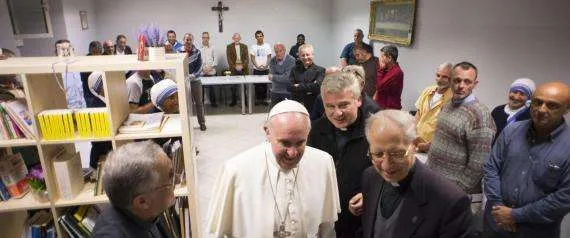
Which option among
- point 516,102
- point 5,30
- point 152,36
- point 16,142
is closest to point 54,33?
point 5,30

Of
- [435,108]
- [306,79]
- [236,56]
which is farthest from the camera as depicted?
[236,56]

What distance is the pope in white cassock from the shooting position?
5.41ft

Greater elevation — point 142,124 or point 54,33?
point 54,33

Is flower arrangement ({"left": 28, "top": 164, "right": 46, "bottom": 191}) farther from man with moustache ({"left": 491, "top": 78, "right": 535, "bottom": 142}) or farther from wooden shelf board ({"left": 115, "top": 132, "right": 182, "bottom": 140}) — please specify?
A: man with moustache ({"left": 491, "top": 78, "right": 535, "bottom": 142})

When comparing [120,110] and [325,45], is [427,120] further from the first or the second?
[325,45]

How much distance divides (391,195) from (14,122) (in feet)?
7.69

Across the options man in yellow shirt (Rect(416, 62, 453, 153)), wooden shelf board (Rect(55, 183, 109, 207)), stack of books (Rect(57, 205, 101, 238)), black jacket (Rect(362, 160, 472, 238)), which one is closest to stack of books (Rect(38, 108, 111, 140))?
wooden shelf board (Rect(55, 183, 109, 207))

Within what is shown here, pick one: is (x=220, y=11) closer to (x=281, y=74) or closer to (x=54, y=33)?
(x=54, y=33)

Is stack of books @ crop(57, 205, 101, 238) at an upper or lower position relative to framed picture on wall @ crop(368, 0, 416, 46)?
lower

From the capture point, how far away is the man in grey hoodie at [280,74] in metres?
5.80

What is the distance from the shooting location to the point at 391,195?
1515mm


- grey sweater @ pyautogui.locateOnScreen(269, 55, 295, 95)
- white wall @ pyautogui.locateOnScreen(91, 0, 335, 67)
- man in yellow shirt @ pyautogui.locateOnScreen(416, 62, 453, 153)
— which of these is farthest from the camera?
white wall @ pyautogui.locateOnScreen(91, 0, 335, 67)

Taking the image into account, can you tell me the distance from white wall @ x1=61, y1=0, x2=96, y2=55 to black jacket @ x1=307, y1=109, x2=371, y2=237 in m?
7.00

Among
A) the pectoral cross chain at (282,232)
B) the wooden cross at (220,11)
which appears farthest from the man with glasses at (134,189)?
the wooden cross at (220,11)
